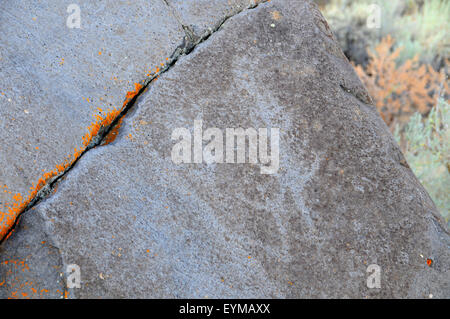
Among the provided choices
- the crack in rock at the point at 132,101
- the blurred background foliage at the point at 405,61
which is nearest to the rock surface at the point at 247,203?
the crack in rock at the point at 132,101

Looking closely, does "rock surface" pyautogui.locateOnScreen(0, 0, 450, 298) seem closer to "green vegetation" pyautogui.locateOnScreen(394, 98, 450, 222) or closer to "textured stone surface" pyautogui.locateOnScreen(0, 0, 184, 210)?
"textured stone surface" pyautogui.locateOnScreen(0, 0, 184, 210)

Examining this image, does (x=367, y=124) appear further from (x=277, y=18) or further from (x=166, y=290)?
(x=166, y=290)

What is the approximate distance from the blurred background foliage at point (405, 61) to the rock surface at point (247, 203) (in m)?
2.27

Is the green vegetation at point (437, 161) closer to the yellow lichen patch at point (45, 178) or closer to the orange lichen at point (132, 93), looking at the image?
the orange lichen at point (132, 93)

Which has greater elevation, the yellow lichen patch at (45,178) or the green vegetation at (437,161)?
the yellow lichen patch at (45,178)

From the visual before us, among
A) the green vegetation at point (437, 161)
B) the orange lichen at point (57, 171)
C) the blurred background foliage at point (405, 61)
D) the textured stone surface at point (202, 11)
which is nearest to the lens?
the orange lichen at point (57, 171)

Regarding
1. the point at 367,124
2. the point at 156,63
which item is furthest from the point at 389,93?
the point at 156,63

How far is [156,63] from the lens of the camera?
5.77 ft

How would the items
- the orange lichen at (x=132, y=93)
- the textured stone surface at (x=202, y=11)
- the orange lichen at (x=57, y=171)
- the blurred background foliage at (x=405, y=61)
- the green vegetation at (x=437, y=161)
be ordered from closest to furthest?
the orange lichen at (x=57, y=171) < the orange lichen at (x=132, y=93) < the textured stone surface at (x=202, y=11) < the green vegetation at (x=437, y=161) < the blurred background foliage at (x=405, y=61)

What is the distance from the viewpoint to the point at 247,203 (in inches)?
63.6

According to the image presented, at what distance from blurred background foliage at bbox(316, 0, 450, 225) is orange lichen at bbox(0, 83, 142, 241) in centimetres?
295

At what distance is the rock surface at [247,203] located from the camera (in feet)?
4.96
